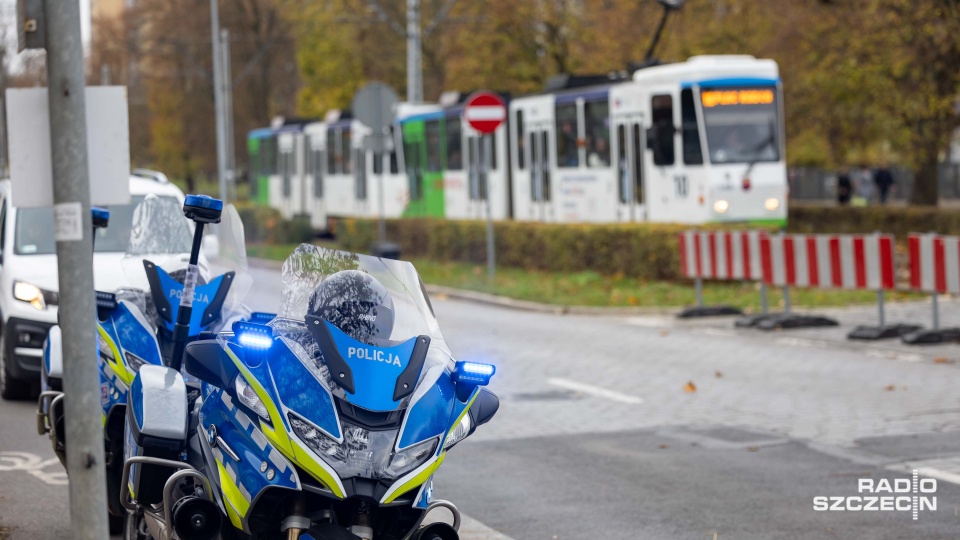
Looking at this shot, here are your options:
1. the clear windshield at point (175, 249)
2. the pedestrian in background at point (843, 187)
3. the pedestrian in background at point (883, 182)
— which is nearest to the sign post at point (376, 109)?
the clear windshield at point (175, 249)

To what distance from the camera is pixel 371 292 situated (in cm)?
511

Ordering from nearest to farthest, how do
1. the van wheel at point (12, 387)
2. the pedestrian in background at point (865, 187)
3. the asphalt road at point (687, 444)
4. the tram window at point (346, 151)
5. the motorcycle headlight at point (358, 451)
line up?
the motorcycle headlight at point (358, 451)
the asphalt road at point (687, 444)
the van wheel at point (12, 387)
the tram window at point (346, 151)
the pedestrian in background at point (865, 187)

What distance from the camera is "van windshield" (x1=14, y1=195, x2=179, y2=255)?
38.9 feet

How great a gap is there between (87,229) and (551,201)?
88.7 ft

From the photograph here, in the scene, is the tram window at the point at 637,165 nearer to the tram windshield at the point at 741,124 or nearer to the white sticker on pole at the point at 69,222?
the tram windshield at the point at 741,124

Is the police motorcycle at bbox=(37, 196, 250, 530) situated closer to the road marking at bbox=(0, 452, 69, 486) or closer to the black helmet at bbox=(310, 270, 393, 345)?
the black helmet at bbox=(310, 270, 393, 345)

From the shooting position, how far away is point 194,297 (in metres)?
6.66

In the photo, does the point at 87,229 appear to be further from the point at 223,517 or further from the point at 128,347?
the point at 128,347

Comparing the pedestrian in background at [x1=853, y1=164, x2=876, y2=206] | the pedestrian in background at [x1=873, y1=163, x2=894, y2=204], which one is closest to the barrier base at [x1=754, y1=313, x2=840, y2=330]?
the pedestrian in background at [x1=873, y1=163, x2=894, y2=204]

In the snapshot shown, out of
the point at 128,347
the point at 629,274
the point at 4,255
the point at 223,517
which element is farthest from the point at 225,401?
the point at 629,274

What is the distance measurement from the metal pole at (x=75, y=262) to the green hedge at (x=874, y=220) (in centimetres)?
2529

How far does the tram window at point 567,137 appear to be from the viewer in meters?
29.9

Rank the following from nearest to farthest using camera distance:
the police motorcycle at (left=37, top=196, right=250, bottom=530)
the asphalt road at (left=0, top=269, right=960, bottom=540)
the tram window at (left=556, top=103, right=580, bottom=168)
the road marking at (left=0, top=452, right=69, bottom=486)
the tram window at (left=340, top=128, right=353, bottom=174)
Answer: the police motorcycle at (left=37, top=196, right=250, bottom=530) < the asphalt road at (left=0, top=269, right=960, bottom=540) < the road marking at (left=0, top=452, right=69, bottom=486) < the tram window at (left=556, top=103, right=580, bottom=168) < the tram window at (left=340, top=128, right=353, bottom=174)

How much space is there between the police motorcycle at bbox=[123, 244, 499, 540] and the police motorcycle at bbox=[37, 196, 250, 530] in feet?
3.75
